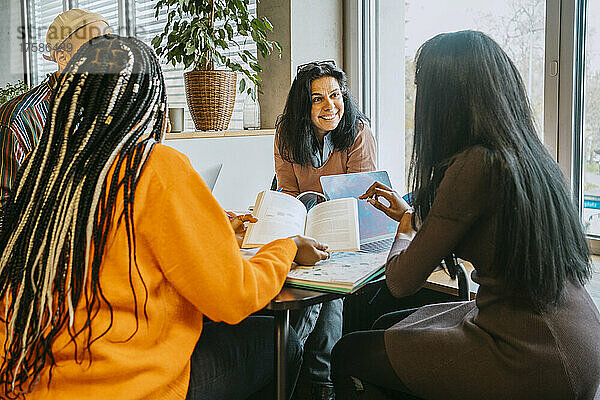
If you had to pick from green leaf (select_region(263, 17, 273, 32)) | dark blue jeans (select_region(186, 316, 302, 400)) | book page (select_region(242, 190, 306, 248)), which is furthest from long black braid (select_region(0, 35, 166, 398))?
green leaf (select_region(263, 17, 273, 32))

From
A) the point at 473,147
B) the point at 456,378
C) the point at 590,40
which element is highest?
the point at 590,40

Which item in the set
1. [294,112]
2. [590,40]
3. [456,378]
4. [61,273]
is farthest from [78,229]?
[590,40]

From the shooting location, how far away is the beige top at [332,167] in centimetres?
226

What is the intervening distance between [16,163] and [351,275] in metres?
1.04

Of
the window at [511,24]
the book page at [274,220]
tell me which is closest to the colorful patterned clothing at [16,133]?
the book page at [274,220]

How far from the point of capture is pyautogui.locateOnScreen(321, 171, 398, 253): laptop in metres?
1.55

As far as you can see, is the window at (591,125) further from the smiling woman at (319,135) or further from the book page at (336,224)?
the book page at (336,224)

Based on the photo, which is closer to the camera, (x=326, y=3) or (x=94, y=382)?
(x=94, y=382)

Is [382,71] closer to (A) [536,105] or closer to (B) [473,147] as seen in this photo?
(A) [536,105]

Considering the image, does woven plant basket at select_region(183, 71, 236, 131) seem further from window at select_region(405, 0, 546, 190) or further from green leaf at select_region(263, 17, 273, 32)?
window at select_region(405, 0, 546, 190)

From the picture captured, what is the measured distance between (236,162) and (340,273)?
68.1 inches

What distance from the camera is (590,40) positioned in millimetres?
2207

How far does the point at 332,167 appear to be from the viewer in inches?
90.1

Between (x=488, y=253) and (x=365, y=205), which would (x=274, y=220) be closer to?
(x=365, y=205)
